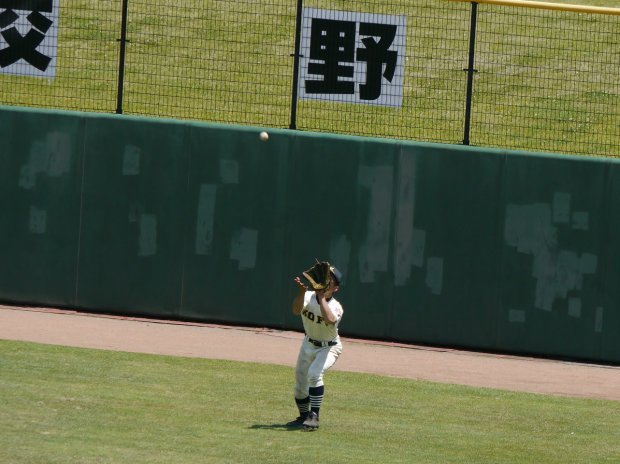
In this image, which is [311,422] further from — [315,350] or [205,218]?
[205,218]

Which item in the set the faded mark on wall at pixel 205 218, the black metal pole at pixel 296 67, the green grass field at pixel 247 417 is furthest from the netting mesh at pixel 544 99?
the green grass field at pixel 247 417

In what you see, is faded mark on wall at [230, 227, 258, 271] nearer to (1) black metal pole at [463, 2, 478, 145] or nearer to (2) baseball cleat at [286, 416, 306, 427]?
(1) black metal pole at [463, 2, 478, 145]

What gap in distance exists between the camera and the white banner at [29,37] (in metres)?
15.1

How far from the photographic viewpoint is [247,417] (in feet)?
30.5

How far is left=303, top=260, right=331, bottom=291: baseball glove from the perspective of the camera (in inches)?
360

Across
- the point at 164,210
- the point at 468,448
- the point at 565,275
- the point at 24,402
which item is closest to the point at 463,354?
the point at 565,275

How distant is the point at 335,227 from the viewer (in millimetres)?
14461

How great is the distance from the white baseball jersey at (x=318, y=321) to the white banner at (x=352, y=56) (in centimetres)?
602

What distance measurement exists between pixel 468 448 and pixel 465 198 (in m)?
5.95

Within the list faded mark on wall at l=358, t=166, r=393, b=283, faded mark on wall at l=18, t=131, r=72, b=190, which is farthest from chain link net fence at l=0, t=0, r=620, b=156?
faded mark on wall at l=358, t=166, r=393, b=283

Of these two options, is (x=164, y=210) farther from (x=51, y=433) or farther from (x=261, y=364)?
(x=51, y=433)

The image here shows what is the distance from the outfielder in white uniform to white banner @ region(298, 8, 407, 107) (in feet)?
19.7

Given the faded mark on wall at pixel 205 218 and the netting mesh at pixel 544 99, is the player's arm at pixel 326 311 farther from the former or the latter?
the netting mesh at pixel 544 99

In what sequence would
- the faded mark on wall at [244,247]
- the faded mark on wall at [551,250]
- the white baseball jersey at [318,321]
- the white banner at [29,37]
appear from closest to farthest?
the white baseball jersey at [318,321], the faded mark on wall at [551,250], the faded mark on wall at [244,247], the white banner at [29,37]
